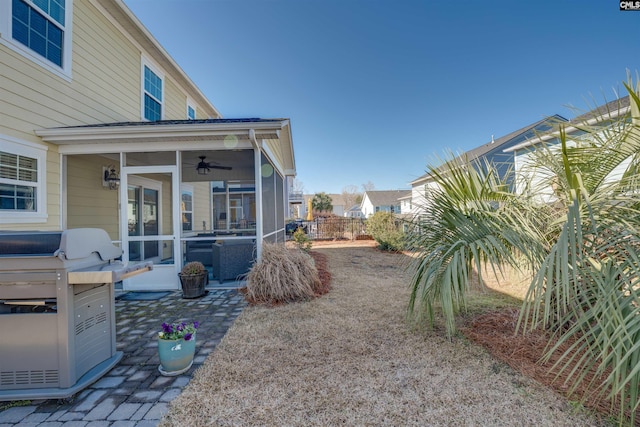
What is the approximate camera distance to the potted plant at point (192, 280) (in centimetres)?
448

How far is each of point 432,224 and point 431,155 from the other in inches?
30.9

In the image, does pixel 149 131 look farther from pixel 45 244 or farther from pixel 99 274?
pixel 99 274

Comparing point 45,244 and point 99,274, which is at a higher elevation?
point 45,244

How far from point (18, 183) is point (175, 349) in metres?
4.13

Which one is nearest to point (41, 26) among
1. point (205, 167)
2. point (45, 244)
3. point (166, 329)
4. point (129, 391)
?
point (205, 167)

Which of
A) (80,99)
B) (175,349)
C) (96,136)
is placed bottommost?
(175,349)

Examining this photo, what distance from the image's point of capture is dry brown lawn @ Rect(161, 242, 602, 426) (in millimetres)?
1808

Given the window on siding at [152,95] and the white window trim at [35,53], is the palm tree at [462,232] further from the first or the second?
the window on siding at [152,95]

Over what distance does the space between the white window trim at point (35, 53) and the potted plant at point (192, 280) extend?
4.09 m

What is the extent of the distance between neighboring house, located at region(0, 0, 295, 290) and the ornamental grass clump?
0.44 meters

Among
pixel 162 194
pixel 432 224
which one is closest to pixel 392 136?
pixel 162 194

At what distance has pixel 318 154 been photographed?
80.4 feet

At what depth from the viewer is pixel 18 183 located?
4.07 metres

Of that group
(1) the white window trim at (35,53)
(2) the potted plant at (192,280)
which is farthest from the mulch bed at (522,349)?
(1) the white window trim at (35,53)
